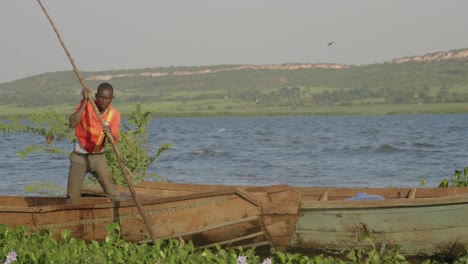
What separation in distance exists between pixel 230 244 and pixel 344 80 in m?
181

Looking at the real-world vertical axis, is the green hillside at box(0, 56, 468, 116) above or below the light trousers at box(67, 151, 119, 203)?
above

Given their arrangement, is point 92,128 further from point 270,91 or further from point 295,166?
point 270,91

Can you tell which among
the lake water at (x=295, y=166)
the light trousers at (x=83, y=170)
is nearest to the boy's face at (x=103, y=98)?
the light trousers at (x=83, y=170)

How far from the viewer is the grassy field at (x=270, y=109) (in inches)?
5084

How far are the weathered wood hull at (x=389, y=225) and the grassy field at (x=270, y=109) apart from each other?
372ft

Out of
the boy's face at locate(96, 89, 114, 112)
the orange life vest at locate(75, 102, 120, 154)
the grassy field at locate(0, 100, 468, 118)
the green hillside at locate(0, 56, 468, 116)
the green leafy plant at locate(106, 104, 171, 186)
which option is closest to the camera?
the boy's face at locate(96, 89, 114, 112)

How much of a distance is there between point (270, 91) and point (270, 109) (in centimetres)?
2771

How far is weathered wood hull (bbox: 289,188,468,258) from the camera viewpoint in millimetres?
8062

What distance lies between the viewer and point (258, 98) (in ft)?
525

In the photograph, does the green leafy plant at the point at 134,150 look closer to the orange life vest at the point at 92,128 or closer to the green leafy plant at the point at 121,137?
the green leafy plant at the point at 121,137

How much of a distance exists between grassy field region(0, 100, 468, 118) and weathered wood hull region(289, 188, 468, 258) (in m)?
113

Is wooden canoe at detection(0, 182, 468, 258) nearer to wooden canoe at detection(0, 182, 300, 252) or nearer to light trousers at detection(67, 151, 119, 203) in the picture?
wooden canoe at detection(0, 182, 300, 252)

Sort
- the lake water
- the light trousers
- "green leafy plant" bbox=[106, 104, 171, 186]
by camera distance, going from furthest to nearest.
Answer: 1. the lake water
2. "green leafy plant" bbox=[106, 104, 171, 186]
3. the light trousers

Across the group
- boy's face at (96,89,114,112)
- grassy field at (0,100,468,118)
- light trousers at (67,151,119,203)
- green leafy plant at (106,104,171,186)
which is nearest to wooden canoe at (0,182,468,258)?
light trousers at (67,151,119,203)
